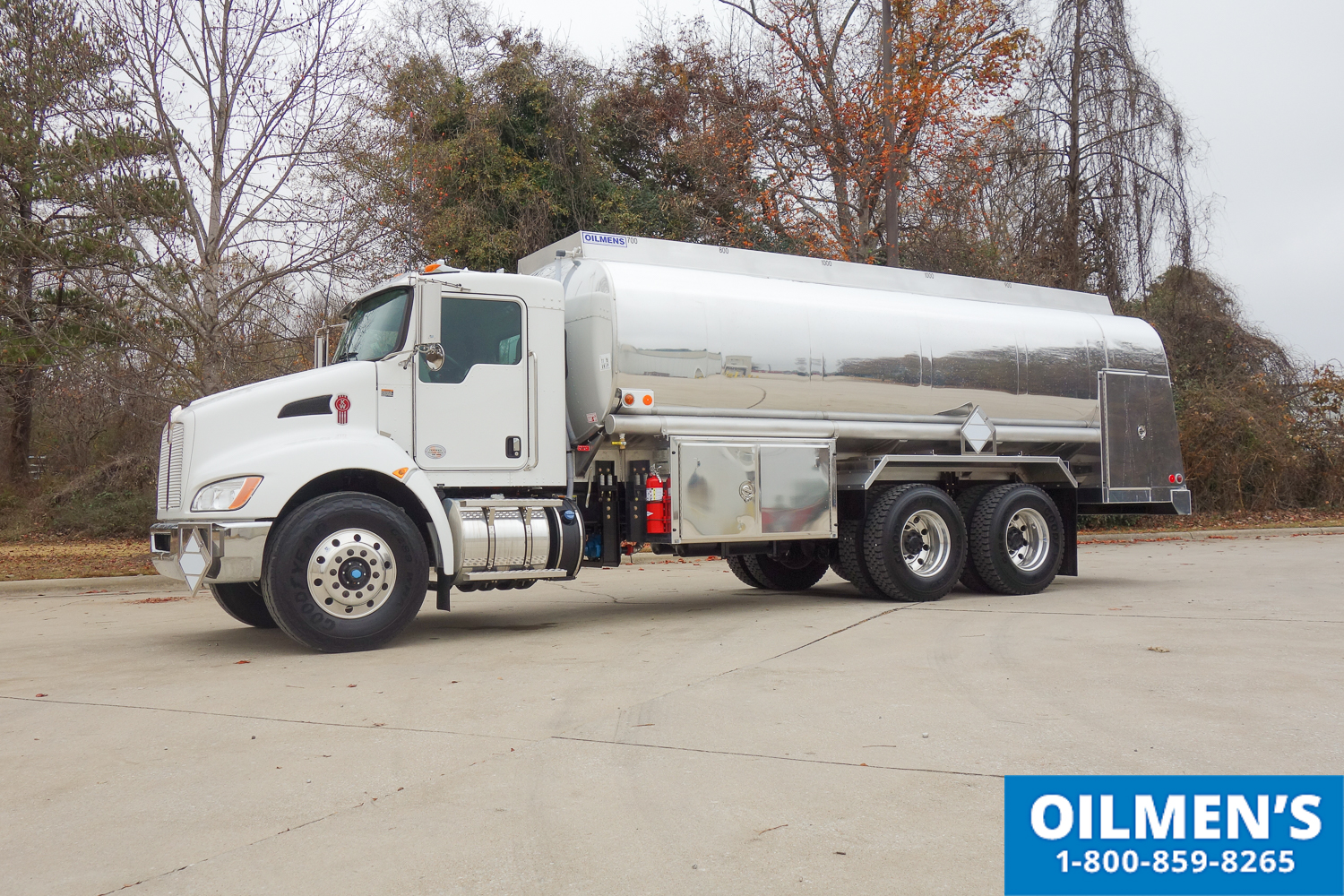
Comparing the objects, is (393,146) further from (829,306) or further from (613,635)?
(613,635)

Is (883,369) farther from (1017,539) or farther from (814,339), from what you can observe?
(1017,539)

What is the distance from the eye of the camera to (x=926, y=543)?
37.6 feet

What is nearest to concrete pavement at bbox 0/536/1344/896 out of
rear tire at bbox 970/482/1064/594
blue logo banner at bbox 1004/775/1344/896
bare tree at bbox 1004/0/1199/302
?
blue logo banner at bbox 1004/775/1344/896

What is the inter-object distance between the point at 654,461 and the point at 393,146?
43.8 feet

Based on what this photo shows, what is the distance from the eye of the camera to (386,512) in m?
Answer: 8.39

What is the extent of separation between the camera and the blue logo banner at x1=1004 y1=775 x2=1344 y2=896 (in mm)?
3434

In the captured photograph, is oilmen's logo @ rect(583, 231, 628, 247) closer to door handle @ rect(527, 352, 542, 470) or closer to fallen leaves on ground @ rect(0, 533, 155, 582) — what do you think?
door handle @ rect(527, 352, 542, 470)

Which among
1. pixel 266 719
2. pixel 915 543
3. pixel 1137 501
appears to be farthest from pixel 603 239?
pixel 1137 501

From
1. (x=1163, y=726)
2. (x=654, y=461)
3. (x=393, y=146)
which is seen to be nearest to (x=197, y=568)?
Result: (x=654, y=461)

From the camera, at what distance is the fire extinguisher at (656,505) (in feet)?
31.7

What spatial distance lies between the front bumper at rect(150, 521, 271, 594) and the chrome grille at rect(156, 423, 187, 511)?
338 millimetres

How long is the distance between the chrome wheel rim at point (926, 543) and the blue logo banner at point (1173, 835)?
692cm

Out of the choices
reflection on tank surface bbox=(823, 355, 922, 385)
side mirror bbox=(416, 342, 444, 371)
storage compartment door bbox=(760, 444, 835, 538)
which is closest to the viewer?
side mirror bbox=(416, 342, 444, 371)

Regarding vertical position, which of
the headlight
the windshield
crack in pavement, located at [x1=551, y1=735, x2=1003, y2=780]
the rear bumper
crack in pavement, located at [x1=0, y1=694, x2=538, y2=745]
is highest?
the windshield
